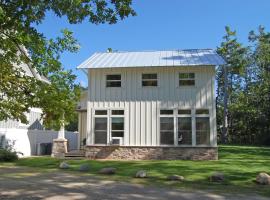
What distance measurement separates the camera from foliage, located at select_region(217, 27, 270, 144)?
1692 inches

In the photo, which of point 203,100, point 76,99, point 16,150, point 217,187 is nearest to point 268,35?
point 203,100

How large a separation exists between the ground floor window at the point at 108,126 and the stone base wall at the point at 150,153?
0.48 metres

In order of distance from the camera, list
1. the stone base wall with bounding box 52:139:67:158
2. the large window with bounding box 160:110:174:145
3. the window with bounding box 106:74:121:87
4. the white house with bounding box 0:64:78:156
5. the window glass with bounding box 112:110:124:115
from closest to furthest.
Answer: the large window with bounding box 160:110:174:145 < the white house with bounding box 0:64:78:156 < the window glass with bounding box 112:110:124:115 < the window with bounding box 106:74:121:87 < the stone base wall with bounding box 52:139:67:158

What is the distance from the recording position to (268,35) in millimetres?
48094

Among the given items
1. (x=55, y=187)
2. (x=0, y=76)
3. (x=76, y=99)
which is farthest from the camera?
(x=55, y=187)

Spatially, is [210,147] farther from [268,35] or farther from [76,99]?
[268,35]

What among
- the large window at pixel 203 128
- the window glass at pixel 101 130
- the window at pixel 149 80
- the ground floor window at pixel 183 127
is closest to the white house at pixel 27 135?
the window glass at pixel 101 130

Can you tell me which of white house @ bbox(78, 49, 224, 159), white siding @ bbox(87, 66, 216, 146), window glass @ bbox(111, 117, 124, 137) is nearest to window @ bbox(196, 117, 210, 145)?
white house @ bbox(78, 49, 224, 159)

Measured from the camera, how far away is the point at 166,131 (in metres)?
19.5

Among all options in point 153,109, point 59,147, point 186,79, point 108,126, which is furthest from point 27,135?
point 186,79

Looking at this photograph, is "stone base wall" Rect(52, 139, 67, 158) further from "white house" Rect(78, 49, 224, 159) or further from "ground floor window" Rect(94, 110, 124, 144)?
"ground floor window" Rect(94, 110, 124, 144)

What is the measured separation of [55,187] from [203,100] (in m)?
11.1

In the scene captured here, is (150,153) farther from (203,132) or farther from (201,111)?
(201,111)

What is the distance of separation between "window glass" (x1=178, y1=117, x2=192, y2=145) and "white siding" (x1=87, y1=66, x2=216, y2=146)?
2.63ft
